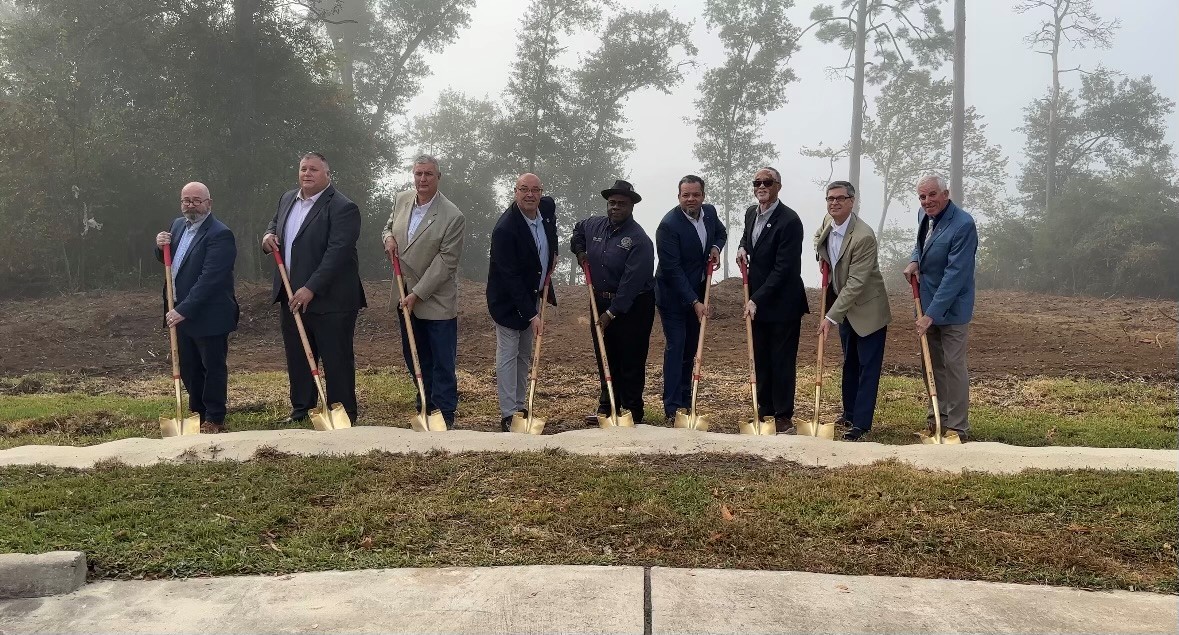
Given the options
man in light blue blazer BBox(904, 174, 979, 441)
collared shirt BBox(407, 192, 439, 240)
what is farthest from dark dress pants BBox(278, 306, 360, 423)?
man in light blue blazer BBox(904, 174, 979, 441)

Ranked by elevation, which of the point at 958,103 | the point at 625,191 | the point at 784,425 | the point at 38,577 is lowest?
the point at 38,577

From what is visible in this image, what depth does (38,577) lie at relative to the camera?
3.70m

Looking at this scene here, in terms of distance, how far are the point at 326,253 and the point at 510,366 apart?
1.58m

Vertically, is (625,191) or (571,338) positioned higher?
(625,191)

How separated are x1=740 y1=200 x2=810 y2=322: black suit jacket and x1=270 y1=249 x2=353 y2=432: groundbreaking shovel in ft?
10.4

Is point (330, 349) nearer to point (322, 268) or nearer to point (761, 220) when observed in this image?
point (322, 268)

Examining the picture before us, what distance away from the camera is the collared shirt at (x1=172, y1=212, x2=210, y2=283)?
7.04m

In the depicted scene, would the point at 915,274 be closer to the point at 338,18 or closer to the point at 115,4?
the point at 115,4

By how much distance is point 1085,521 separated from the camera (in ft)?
14.8

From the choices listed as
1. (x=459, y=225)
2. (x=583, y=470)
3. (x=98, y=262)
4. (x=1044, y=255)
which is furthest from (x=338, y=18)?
(x=583, y=470)

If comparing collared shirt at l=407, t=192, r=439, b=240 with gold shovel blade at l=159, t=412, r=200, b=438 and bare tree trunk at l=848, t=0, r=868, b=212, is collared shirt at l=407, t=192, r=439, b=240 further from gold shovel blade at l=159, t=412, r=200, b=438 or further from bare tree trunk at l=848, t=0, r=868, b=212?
bare tree trunk at l=848, t=0, r=868, b=212

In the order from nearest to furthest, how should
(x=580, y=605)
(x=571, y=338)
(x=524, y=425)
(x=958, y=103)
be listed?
(x=580, y=605) → (x=524, y=425) → (x=571, y=338) → (x=958, y=103)

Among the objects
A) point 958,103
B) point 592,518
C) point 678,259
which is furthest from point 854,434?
point 958,103

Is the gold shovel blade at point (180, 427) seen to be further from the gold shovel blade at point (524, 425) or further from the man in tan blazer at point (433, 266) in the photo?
the gold shovel blade at point (524, 425)
